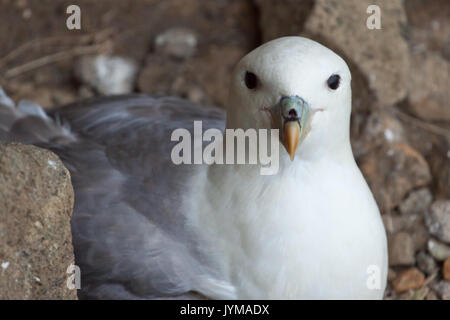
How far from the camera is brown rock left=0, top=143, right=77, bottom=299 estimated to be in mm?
1906

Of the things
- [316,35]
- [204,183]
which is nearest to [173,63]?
[316,35]

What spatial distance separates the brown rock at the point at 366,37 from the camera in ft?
11.9

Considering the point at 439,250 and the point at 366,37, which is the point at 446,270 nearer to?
the point at 439,250

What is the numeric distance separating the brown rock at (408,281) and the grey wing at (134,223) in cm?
115

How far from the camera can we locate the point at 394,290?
3.16m

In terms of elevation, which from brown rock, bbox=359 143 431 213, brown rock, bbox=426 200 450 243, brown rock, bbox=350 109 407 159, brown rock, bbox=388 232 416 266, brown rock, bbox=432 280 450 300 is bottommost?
brown rock, bbox=432 280 450 300

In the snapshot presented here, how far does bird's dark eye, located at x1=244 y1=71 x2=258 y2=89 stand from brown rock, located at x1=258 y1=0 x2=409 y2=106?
4.99ft

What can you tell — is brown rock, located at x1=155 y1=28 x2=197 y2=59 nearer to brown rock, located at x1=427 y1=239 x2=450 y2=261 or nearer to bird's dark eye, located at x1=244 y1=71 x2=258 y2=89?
brown rock, located at x1=427 y1=239 x2=450 y2=261

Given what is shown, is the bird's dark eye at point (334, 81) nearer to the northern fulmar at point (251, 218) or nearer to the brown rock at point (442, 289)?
the northern fulmar at point (251, 218)

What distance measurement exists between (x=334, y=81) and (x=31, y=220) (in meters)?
1.04

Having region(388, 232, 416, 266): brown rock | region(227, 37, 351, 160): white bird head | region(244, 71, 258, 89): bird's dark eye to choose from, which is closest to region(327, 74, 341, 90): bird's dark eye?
region(227, 37, 351, 160): white bird head

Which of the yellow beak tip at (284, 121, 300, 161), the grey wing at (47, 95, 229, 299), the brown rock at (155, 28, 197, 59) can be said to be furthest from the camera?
the brown rock at (155, 28, 197, 59)
